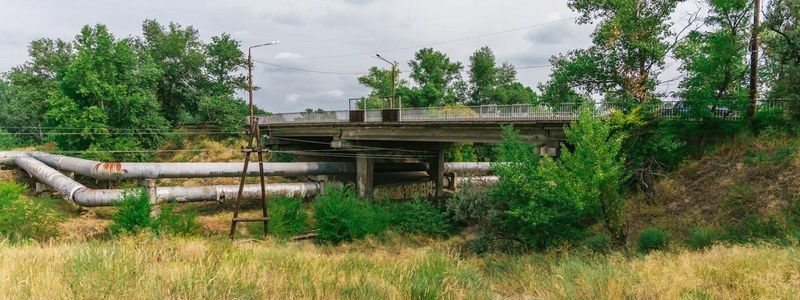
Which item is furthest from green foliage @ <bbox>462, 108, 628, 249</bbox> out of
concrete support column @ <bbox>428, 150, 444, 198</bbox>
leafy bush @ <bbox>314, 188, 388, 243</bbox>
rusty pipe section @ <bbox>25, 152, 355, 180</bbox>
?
rusty pipe section @ <bbox>25, 152, 355, 180</bbox>

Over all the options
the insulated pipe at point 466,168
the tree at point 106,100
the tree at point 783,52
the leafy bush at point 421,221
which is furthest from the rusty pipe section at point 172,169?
the tree at point 783,52

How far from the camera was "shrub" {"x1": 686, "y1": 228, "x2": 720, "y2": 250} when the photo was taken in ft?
46.9

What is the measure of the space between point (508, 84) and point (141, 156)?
5731 cm

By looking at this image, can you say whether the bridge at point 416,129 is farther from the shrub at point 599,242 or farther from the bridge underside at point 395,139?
the shrub at point 599,242

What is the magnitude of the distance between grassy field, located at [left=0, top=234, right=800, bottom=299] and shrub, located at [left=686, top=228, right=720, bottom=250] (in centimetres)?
473

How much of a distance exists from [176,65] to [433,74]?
33.9 meters

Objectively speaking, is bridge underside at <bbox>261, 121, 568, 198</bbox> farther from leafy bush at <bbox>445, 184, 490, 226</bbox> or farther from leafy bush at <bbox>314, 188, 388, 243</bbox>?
leafy bush at <bbox>314, 188, 388, 243</bbox>

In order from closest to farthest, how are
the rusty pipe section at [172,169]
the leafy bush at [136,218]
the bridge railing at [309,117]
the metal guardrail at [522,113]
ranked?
the metal guardrail at [522,113] → the leafy bush at [136,218] → the rusty pipe section at [172,169] → the bridge railing at [309,117]

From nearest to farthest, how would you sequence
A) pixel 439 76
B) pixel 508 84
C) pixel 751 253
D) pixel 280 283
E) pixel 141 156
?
pixel 280 283 → pixel 751 253 → pixel 141 156 → pixel 439 76 → pixel 508 84

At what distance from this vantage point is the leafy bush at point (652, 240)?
15164 mm

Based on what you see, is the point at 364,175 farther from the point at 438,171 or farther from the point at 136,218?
the point at 136,218

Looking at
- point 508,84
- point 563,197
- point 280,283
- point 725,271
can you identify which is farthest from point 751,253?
point 508,84

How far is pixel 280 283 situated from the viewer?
7.41 metres

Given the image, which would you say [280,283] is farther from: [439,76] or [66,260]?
[439,76]
